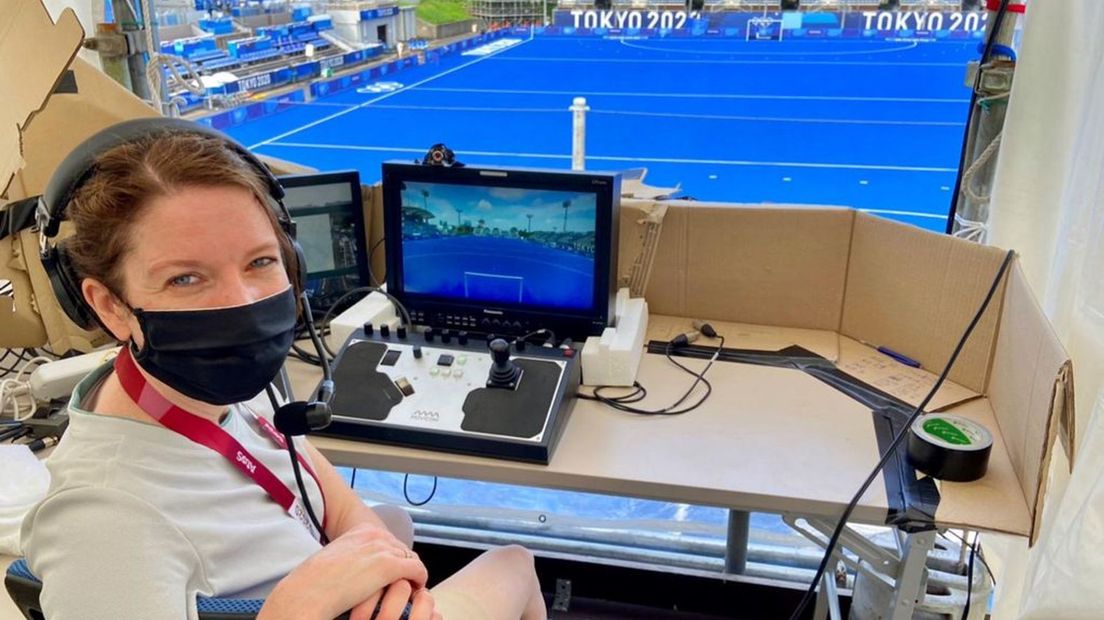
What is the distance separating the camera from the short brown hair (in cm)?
75

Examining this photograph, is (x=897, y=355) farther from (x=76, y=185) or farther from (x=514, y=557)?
(x=76, y=185)

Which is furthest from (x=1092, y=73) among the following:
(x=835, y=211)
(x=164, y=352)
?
(x=164, y=352)

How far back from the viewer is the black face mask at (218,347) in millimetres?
787

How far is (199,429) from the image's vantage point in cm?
84

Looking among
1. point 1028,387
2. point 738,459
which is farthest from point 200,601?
point 1028,387

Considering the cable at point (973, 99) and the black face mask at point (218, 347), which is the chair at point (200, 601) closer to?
the black face mask at point (218, 347)

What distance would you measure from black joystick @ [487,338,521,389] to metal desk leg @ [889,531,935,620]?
669 mm

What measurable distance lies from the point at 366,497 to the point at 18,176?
3.87 ft

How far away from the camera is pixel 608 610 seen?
1875 mm

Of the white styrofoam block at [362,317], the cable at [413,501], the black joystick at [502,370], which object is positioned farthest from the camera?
the cable at [413,501]

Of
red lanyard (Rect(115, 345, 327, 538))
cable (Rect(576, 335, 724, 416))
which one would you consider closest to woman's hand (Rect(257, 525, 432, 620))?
red lanyard (Rect(115, 345, 327, 538))

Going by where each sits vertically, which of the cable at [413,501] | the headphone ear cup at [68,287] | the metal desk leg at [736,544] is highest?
the headphone ear cup at [68,287]

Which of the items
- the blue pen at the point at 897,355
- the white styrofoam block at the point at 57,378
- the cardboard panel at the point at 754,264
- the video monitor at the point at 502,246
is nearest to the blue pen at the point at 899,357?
the blue pen at the point at 897,355

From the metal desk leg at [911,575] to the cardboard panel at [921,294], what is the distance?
1.44 feet
